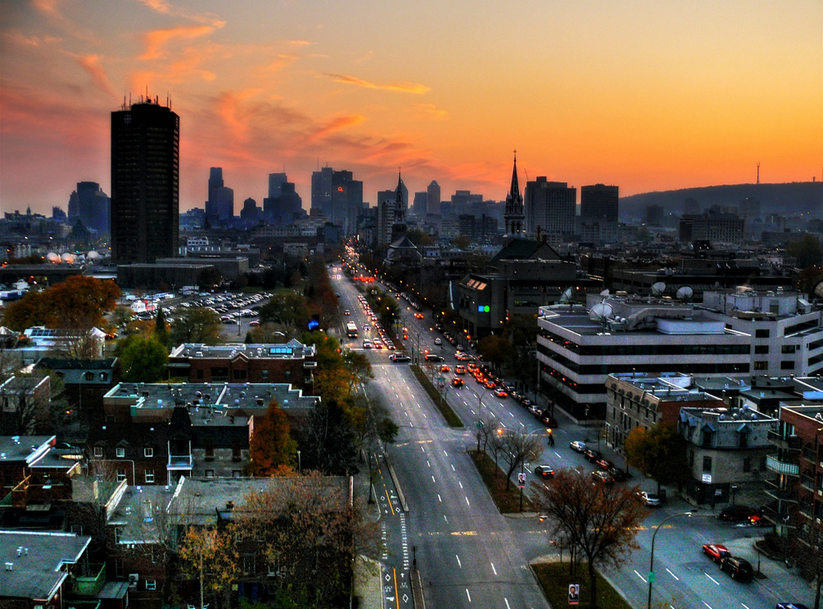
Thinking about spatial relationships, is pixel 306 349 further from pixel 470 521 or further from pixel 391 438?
pixel 470 521

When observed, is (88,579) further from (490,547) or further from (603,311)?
(603,311)

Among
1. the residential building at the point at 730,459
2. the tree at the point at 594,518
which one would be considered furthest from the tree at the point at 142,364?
the residential building at the point at 730,459

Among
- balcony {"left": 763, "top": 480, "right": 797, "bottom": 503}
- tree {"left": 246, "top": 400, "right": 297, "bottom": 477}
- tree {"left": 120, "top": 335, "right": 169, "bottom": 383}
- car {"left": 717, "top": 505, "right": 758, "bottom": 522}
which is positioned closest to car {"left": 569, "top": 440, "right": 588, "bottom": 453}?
car {"left": 717, "top": 505, "right": 758, "bottom": 522}

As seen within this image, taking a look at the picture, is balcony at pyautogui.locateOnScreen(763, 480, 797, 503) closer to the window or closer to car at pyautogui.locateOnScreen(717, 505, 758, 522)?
car at pyautogui.locateOnScreen(717, 505, 758, 522)

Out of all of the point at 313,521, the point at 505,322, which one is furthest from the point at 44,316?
the point at 313,521

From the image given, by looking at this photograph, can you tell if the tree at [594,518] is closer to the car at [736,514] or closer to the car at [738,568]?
the car at [738,568]
